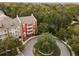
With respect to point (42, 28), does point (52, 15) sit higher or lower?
higher

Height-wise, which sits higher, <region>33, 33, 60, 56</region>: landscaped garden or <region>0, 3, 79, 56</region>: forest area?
<region>0, 3, 79, 56</region>: forest area

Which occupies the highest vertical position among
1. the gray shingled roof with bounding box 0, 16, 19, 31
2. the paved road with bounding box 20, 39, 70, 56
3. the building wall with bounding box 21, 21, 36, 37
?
the gray shingled roof with bounding box 0, 16, 19, 31

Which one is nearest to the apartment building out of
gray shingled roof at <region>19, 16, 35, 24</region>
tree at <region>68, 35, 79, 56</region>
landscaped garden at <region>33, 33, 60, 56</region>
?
gray shingled roof at <region>19, 16, 35, 24</region>

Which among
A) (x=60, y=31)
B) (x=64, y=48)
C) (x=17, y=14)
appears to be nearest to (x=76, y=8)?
(x=60, y=31)

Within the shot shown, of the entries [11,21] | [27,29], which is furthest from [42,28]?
[11,21]

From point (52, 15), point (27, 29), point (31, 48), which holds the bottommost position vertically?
point (31, 48)

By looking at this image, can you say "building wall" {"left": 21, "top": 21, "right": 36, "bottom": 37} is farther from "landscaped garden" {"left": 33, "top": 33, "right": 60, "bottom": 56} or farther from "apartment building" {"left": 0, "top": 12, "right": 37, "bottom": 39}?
"landscaped garden" {"left": 33, "top": 33, "right": 60, "bottom": 56}

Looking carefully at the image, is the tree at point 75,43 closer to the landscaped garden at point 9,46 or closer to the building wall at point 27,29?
the building wall at point 27,29

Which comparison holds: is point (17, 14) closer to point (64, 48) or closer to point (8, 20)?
point (8, 20)

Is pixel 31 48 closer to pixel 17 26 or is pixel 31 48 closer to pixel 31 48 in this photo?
pixel 31 48

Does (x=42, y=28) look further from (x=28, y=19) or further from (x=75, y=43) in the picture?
(x=75, y=43)

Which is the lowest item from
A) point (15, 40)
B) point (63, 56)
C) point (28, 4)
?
point (63, 56)
